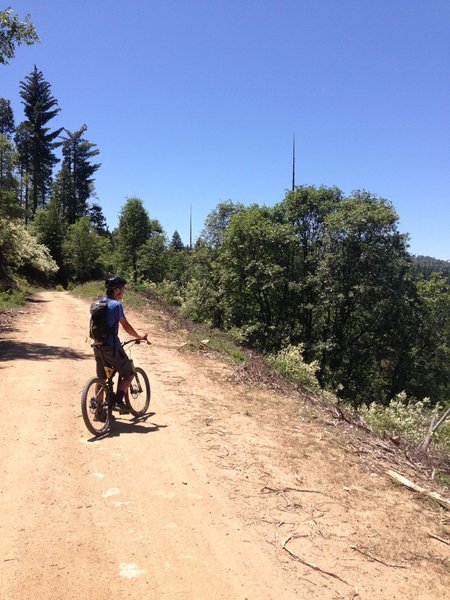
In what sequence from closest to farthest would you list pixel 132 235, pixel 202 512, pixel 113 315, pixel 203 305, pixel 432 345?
pixel 202 512
pixel 113 315
pixel 203 305
pixel 432 345
pixel 132 235

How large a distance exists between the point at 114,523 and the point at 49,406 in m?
3.45

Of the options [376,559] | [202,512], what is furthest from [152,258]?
[376,559]

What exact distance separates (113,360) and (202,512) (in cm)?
257

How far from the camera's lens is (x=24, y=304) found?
21.1m

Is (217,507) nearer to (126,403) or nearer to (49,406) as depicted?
(126,403)

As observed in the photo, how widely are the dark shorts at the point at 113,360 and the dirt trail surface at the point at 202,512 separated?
0.80 m

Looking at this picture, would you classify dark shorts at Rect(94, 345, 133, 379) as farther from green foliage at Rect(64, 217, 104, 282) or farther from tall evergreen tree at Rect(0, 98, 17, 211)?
green foliage at Rect(64, 217, 104, 282)

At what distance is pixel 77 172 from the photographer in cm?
5834

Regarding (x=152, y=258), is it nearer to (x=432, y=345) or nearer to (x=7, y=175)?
(x=432, y=345)

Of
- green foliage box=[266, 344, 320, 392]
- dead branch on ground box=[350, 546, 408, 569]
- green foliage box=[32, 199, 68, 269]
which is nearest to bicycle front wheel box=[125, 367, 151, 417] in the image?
dead branch on ground box=[350, 546, 408, 569]

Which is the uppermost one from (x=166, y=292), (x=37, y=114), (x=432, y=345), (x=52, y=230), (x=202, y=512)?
(x=37, y=114)

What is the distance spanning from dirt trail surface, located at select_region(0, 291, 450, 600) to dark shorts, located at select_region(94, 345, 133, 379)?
802mm

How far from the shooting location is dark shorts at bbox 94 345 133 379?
581 centimetres

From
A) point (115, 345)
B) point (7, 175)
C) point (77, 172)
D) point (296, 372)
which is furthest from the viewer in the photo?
point (77, 172)
